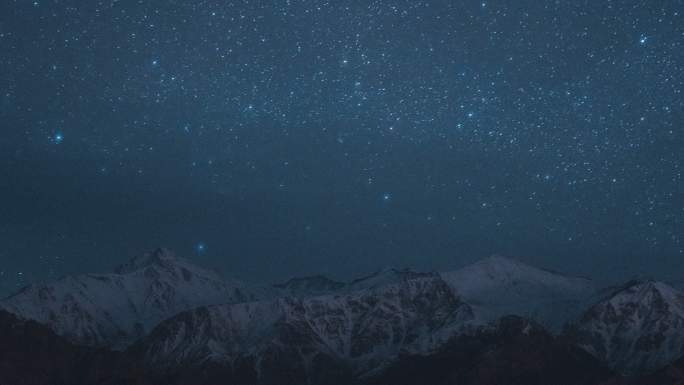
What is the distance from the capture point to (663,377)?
649 ft
